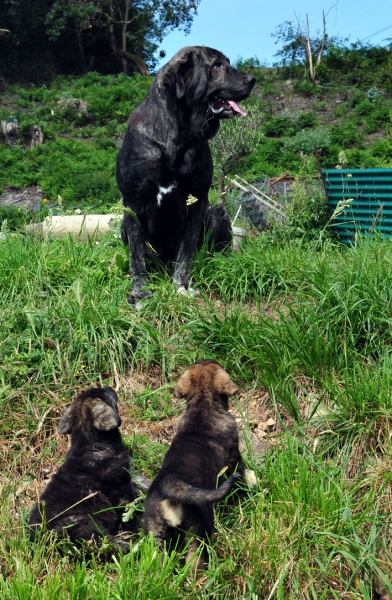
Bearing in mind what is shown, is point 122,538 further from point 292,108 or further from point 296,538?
point 292,108

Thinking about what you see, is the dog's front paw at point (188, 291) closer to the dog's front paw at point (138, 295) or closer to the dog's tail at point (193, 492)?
the dog's front paw at point (138, 295)

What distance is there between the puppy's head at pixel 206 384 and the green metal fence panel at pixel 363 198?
3123mm

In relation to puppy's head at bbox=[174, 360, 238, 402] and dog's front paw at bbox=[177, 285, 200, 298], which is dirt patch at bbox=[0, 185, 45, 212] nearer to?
dog's front paw at bbox=[177, 285, 200, 298]

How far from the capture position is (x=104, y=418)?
3.63m

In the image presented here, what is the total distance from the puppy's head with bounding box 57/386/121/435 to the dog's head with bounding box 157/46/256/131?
2740mm

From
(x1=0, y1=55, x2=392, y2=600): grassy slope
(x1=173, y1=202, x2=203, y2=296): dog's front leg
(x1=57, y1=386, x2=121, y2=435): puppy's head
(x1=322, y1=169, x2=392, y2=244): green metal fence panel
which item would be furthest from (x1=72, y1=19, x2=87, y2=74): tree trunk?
(x1=57, y1=386, x2=121, y2=435): puppy's head

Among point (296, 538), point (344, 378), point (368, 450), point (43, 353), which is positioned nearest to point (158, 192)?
point (43, 353)

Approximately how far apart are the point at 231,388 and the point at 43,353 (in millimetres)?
1798

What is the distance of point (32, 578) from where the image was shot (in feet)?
9.89

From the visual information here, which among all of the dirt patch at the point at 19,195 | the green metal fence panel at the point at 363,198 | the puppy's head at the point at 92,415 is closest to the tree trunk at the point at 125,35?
the dirt patch at the point at 19,195

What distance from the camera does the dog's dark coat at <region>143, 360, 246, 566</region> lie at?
10.3ft

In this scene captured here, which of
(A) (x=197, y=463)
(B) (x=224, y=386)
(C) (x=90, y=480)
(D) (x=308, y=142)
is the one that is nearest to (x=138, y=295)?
(B) (x=224, y=386)

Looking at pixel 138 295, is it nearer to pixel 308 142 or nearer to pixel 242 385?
pixel 242 385

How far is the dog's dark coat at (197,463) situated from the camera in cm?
313
